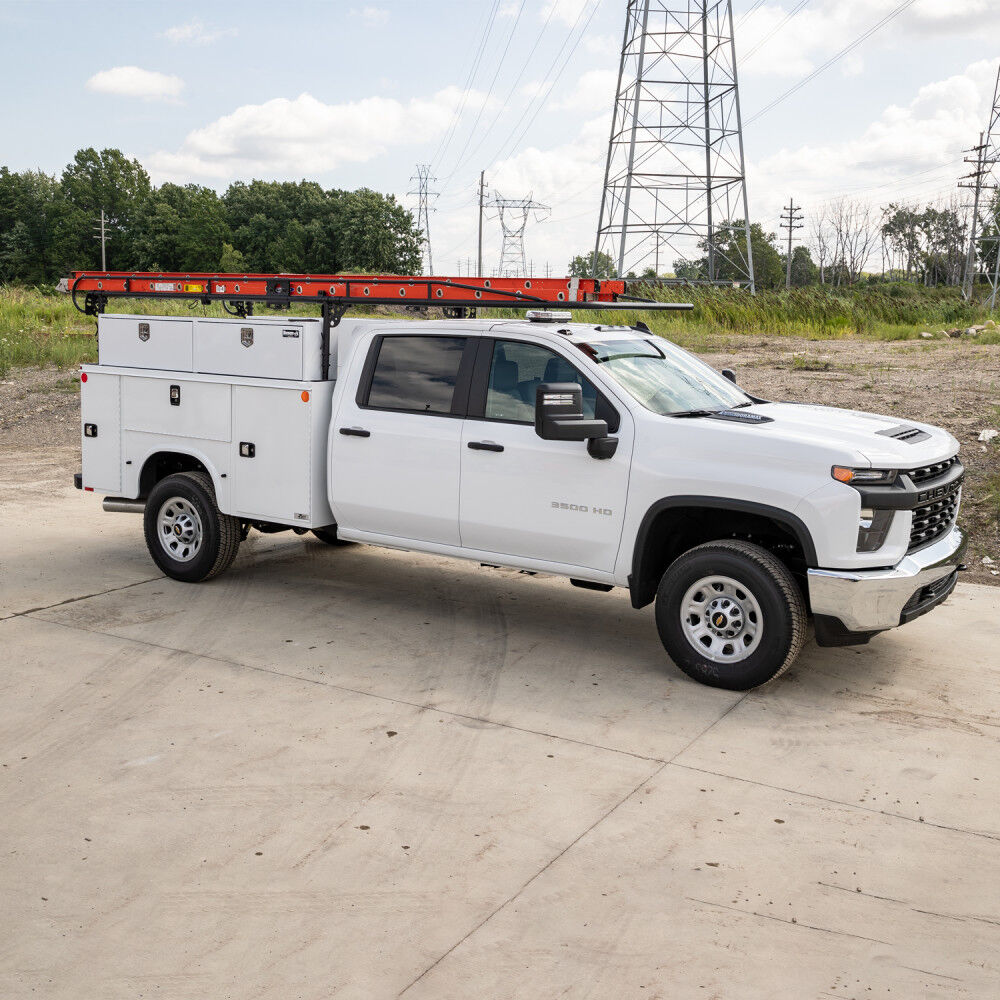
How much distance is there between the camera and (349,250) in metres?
98.7

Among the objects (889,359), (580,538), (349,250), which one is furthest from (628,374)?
(349,250)

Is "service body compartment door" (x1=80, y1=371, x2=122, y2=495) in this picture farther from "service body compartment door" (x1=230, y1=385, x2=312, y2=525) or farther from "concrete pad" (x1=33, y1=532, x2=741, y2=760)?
"service body compartment door" (x1=230, y1=385, x2=312, y2=525)

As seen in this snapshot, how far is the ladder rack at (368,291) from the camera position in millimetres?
Result: 7262

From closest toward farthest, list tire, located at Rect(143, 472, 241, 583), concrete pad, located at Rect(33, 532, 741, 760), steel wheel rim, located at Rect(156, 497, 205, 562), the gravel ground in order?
concrete pad, located at Rect(33, 532, 741, 760) → tire, located at Rect(143, 472, 241, 583) → steel wheel rim, located at Rect(156, 497, 205, 562) → the gravel ground

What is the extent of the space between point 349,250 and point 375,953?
3889 inches

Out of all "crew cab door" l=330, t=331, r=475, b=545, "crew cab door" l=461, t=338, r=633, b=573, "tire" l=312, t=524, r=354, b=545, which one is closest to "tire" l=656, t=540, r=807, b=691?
"crew cab door" l=461, t=338, r=633, b=573

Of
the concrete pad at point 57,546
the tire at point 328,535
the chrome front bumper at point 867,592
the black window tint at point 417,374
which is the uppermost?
the black window tint at point 417,374

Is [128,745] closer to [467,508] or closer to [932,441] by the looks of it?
[467,508]

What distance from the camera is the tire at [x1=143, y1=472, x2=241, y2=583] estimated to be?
8.12 meters

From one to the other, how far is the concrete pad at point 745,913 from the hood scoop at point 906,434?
7.74ft

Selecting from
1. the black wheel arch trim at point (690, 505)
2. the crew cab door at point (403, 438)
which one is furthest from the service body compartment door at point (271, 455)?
the black wheel arch trim at point (690, 505)

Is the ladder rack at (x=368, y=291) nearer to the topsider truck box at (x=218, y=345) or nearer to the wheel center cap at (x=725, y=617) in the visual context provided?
the topsider truck box at (x=218, y=345)

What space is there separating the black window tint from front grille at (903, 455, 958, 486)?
9.14 feet

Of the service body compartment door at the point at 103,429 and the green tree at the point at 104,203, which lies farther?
the green tree at the point at 104,203
